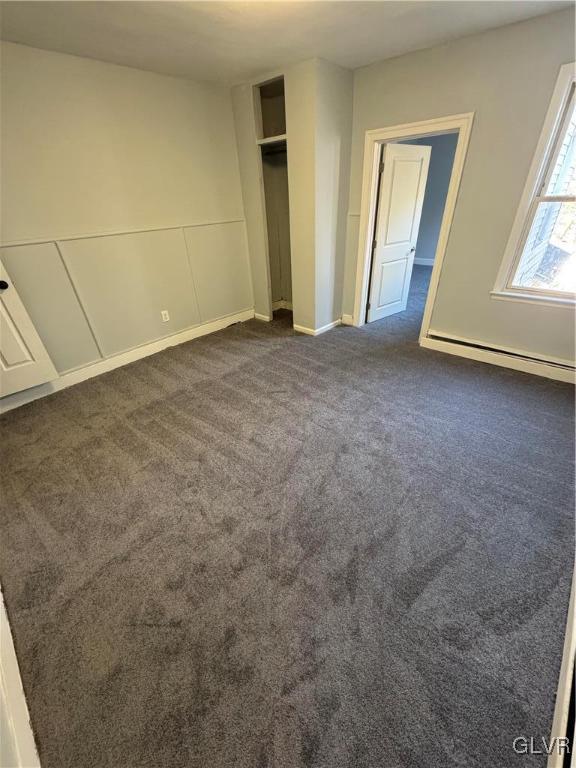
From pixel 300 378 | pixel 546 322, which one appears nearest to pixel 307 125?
pixel 300 378

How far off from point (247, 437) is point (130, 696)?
1.34 metres

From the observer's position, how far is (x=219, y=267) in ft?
12.0

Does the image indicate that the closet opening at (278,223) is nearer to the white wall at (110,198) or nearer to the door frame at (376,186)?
the white wall at (110,198)

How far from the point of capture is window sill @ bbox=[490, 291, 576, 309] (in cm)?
243

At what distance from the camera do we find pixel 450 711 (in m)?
1.01

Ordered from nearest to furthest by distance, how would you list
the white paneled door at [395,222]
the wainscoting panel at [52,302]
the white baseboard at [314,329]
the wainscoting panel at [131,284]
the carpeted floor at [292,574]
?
the carpeted floor at [292,574], the wainscoting panel at [52,302], the wainscoting panel at [131,284], the white paneled door at [395,222], the white baseboard at [314,329]

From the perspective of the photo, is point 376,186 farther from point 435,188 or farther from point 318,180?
point 435,188

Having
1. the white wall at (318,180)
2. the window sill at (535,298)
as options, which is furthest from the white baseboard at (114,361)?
the window sill at (535,298)

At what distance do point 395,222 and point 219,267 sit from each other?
2.11 meters

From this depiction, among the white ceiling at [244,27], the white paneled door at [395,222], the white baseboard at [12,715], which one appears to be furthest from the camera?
the white paneled door at [395,222]

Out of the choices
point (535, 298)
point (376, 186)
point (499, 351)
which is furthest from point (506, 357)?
point (376, 186)

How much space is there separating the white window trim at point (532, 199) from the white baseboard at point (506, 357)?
1.57 feet

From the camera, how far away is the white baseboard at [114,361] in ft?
8.54

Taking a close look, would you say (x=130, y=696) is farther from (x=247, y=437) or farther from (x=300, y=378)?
(x=300, y=378)
